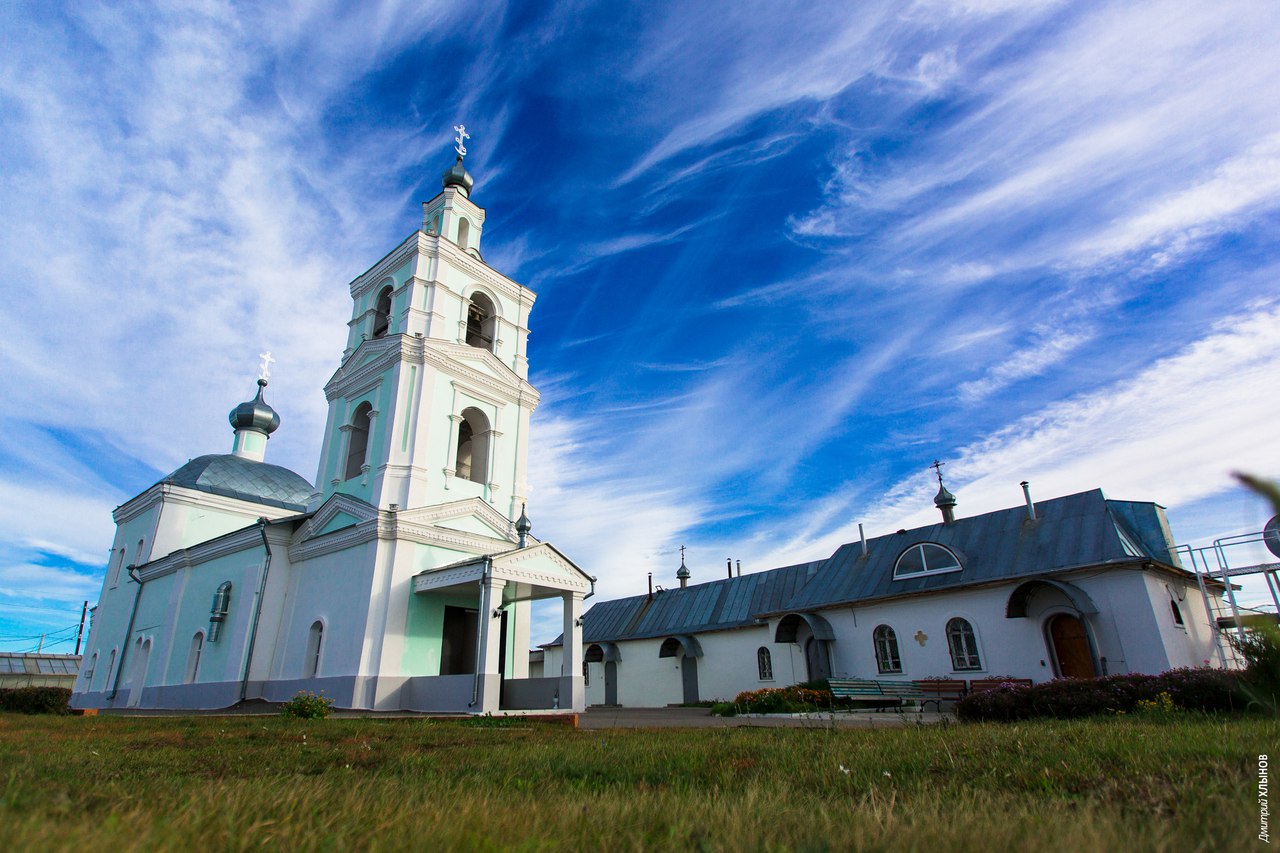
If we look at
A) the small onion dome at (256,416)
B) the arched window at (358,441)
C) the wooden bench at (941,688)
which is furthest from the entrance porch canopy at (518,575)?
the small onion dome at (256,416)

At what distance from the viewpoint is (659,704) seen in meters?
27.8

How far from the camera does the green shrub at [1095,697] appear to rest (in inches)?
355

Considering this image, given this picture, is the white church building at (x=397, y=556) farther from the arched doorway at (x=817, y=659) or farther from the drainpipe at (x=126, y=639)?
the arched doorway at (x=817, y=659)

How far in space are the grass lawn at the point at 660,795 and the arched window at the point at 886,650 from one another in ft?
53.8

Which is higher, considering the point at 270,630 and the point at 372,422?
the point at 372,422

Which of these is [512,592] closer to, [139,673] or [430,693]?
[430,693]

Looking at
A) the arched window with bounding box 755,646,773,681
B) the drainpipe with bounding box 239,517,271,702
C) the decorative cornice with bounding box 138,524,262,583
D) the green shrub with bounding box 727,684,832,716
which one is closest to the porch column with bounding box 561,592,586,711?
the green shrub with bounding box 727,684,832,716

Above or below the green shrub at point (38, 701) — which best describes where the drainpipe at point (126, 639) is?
above

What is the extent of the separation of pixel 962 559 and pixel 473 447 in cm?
1540

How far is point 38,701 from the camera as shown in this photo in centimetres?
1413

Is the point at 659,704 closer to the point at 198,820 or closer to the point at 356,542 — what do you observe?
the point at 356,542

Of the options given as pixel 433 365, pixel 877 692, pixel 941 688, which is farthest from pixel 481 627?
pixel 941 688

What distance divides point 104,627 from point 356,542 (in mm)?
17249

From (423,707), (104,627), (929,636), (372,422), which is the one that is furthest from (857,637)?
(104,627)
